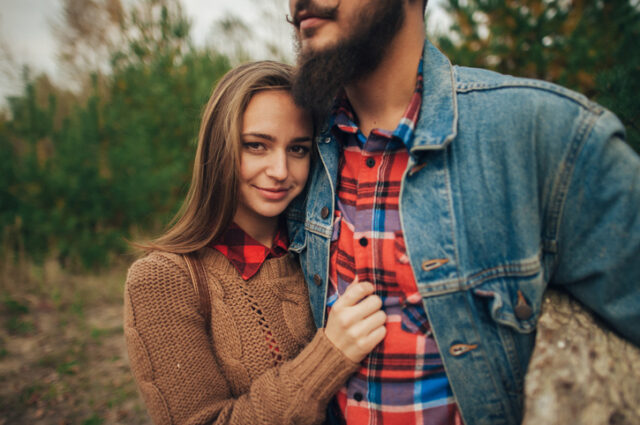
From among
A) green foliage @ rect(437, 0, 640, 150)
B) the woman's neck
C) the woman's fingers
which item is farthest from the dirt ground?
green foliage @ rect(437, 0, 640, 150)

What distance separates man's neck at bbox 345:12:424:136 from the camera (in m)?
1.53

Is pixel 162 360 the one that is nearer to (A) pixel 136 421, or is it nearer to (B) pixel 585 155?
(B) pixel 585 155

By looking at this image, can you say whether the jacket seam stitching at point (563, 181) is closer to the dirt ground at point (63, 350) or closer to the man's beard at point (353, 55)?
the man's beard at point (353, 55)

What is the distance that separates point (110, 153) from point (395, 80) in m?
5.62

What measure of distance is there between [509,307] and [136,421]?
362cm

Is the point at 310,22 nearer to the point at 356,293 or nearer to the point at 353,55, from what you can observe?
the point at 353,55

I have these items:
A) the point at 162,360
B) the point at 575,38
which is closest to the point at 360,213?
the point at 162,360

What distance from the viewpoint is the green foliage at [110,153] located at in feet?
18.5

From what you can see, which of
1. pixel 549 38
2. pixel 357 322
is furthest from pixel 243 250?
pixel 549 38

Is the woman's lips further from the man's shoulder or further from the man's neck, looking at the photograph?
the man's shoulder

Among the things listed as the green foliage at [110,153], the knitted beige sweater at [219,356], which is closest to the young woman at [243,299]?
the knitted beige sweater at [219,356]

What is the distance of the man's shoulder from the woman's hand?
81 centimetres

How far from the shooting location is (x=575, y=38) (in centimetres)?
226

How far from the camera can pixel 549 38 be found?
Result: 7.98 ft
